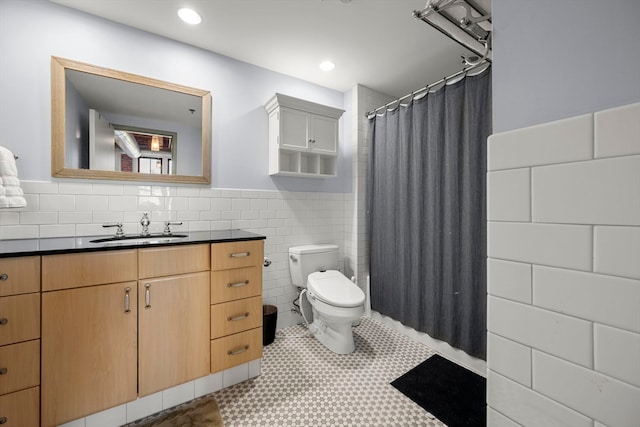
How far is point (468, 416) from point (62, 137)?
2911 millimetres

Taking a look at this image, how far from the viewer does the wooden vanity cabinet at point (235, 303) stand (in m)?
1.60

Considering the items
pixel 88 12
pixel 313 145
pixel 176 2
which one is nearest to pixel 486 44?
pixel 313 145

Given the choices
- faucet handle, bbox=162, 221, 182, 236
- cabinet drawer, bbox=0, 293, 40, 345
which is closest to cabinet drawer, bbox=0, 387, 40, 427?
cabinet drawer, bbox=0, 293, 40, 345

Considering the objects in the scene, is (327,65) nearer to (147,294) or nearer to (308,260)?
(308,260)

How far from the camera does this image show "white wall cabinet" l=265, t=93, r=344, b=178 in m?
2.24

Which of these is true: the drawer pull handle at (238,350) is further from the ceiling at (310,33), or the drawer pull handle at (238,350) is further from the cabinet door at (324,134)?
the ceiling at (310,33)

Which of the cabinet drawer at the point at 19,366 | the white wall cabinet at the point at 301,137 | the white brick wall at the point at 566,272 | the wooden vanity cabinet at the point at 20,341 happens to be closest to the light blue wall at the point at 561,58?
the white brick wall at the point at 566,272

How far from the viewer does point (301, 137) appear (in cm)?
234

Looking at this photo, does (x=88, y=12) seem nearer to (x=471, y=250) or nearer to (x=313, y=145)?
(x=313, y=145)

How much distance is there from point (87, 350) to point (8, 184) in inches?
37.6

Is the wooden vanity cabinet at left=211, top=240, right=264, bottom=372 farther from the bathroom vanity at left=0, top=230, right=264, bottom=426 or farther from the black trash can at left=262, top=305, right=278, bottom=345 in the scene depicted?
the black trash can at left=262, top=305, right=278, bottom=345

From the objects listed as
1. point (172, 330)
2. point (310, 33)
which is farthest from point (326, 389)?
point (310, 33)

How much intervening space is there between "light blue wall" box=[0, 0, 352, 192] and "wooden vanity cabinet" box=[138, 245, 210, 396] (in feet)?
2.70

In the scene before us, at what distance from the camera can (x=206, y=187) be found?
208cm
